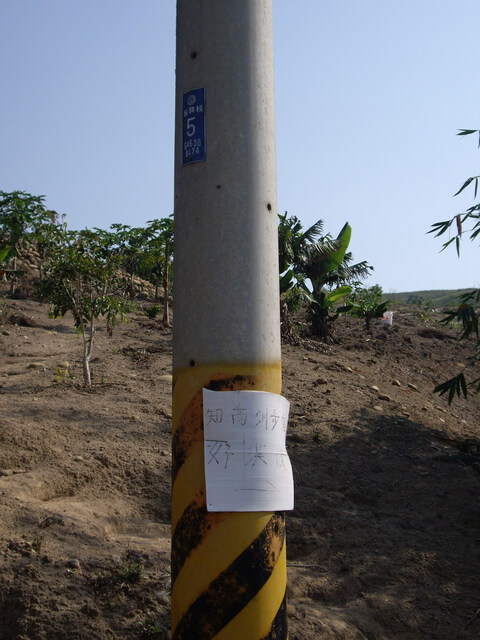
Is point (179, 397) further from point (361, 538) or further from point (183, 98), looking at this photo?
point (361, 538)

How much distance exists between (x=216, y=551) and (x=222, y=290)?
0.88 m

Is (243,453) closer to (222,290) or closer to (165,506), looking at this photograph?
(222,290)

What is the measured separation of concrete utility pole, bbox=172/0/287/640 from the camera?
219 cm

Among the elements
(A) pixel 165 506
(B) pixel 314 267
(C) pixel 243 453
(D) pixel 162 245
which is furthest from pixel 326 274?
(C) pixel 243 453

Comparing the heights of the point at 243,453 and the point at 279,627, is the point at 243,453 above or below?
above

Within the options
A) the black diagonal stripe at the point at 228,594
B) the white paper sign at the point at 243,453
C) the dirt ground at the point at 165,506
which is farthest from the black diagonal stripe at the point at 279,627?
the dirt ground at the point at 165,506

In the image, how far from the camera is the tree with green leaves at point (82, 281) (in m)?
7.80

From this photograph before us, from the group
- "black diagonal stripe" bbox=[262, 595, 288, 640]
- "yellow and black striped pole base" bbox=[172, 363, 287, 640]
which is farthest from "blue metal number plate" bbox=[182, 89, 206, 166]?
"black diagonal stripe" bbox=[262, 595, 288, 640]

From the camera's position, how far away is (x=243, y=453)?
87.1 inches

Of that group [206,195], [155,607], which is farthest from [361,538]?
[206,195]

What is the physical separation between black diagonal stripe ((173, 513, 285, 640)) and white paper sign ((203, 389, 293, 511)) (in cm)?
14

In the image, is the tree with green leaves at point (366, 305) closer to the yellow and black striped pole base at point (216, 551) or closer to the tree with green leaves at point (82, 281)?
the tree with green leaves at point (82, 281)

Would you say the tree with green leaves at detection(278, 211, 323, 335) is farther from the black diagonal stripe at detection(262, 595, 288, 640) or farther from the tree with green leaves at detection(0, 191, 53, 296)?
the black diagonal stripe at detection(262, 595, 288, 640)

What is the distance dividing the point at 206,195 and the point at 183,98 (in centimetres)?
40
